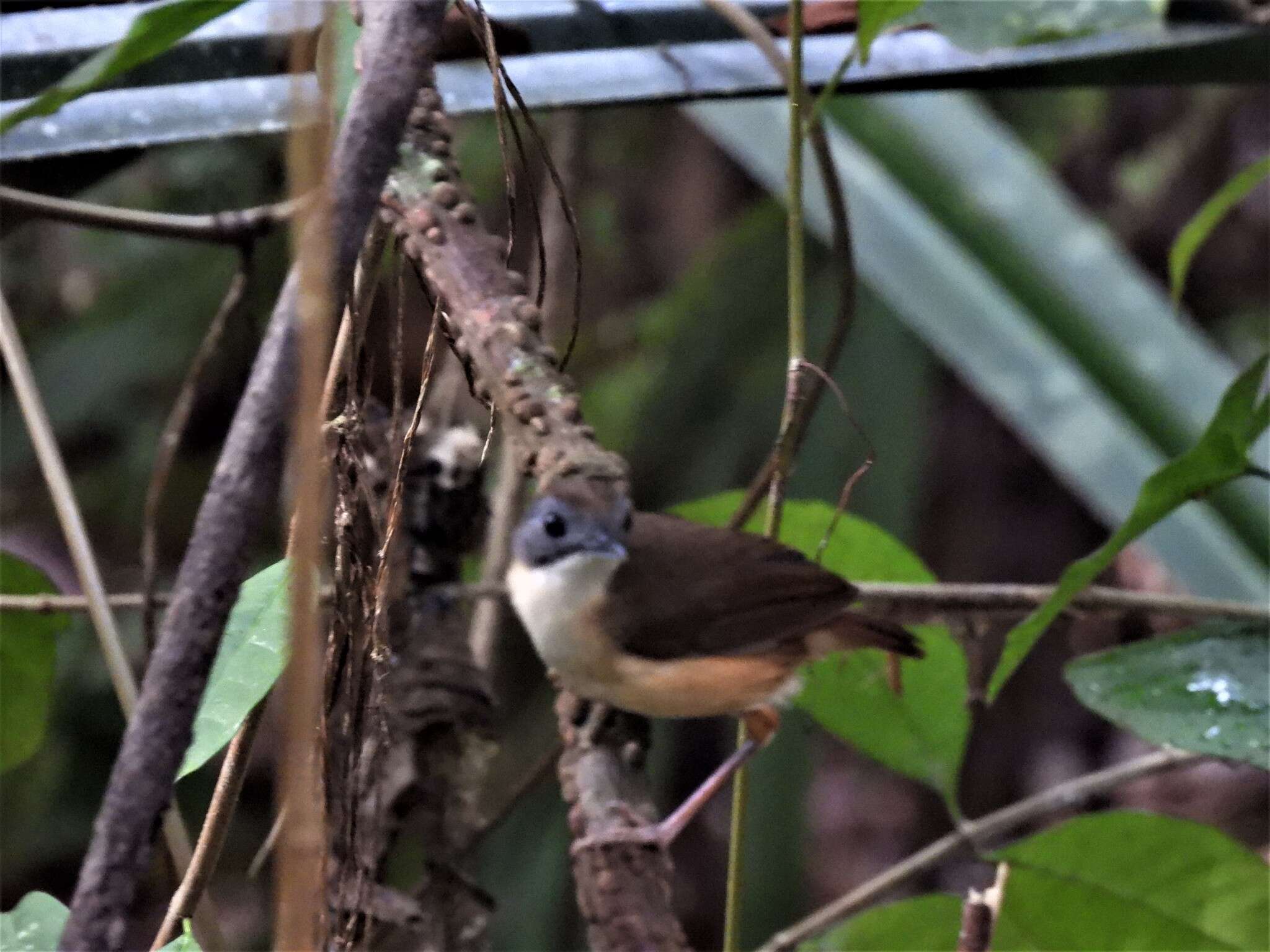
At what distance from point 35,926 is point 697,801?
97 centimetres

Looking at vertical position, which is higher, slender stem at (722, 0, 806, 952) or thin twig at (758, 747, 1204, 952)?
slender stem at (722, 0, 806, 952)

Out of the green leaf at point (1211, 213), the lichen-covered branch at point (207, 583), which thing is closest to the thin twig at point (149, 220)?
the lichen-covered branch at point (207, 583)

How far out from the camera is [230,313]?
1.43m

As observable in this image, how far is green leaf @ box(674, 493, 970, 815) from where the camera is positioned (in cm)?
153

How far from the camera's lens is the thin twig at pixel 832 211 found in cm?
137

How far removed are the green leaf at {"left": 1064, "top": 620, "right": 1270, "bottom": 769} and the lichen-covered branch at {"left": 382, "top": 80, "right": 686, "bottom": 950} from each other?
17.5 inches

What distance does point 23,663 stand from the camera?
1317 millimetres

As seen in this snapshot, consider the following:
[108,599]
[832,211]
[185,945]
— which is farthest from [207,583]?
[832,211]

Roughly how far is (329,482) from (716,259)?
7.77ft

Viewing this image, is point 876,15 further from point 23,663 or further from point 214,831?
point 23,663

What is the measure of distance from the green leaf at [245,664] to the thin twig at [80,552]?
0.94 feet

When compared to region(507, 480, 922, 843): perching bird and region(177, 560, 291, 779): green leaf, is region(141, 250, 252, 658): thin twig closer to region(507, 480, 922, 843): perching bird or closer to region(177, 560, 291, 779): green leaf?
region(507, 480, 922, 843): perching bird

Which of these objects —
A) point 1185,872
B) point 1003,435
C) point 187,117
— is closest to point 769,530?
point 1185,872

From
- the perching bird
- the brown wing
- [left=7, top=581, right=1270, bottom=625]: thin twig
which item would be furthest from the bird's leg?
[left=7, top=581, right=1270, bottom=625]: thin twig
